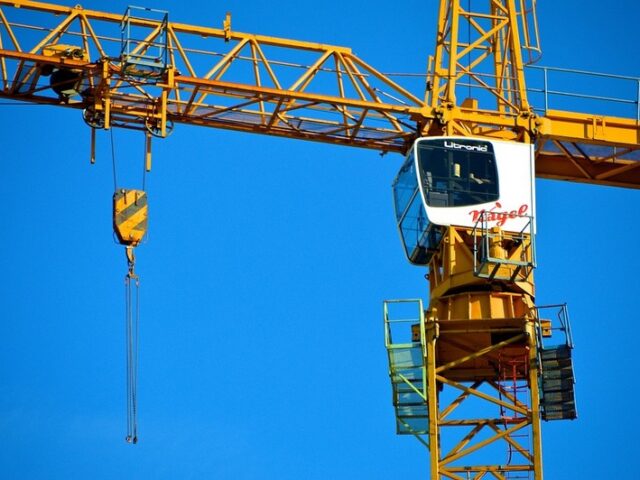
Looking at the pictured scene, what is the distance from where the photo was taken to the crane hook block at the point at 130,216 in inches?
1906

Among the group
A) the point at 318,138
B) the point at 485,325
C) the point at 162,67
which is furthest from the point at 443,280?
the point at 162,67

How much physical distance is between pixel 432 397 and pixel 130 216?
8.10 metres

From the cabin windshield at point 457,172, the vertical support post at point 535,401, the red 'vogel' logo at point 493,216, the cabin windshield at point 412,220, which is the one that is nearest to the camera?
the vertical support post at point 535,401

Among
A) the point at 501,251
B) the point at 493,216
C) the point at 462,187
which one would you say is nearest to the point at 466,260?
the point at 501,251

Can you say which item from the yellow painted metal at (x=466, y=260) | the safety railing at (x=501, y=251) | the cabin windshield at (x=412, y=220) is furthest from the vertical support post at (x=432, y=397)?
the cabin windshield at (x=412, y=220)

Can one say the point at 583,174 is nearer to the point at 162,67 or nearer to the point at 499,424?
the point at 499,424

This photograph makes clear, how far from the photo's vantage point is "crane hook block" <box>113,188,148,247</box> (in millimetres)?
48406

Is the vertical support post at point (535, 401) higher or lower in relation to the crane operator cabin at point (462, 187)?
lower

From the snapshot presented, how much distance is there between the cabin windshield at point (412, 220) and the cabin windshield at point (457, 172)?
316 mm

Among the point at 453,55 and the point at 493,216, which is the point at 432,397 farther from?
the point at 453,55

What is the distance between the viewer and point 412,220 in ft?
165

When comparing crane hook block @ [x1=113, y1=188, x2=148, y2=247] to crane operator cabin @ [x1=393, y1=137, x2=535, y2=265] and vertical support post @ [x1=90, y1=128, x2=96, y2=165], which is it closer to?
vertical support post @ [x1=90, y1=128, x2=96, y2=165]

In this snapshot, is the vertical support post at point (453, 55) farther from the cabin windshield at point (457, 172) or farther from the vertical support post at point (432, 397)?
the vertical support post at point (432, 397)

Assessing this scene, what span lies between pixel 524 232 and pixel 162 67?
9.20m
